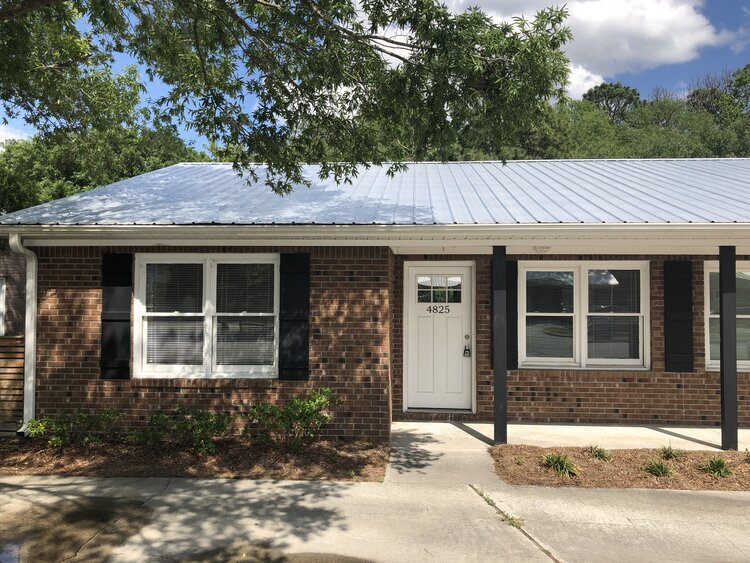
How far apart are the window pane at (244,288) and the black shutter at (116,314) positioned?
1.12 m

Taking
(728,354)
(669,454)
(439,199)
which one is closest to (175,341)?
(439,199)

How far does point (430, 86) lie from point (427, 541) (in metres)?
4.22

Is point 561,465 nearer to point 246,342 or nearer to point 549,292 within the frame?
point 549,292

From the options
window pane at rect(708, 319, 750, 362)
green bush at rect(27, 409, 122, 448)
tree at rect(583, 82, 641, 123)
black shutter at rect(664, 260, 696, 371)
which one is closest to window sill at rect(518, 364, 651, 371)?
black shutter at rect(664, 260, 696, 371)

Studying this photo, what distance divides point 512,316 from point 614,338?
1606 millimetres

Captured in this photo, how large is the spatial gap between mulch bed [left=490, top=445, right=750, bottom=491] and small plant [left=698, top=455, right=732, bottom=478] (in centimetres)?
5

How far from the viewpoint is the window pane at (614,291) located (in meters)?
8.14

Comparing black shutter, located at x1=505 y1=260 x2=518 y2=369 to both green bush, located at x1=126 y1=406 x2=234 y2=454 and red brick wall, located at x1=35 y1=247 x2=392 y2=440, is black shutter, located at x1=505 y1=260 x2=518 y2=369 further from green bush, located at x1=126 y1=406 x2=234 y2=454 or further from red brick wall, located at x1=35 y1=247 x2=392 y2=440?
green bush, located at x1=126 y1=406 x2=234 y2=454

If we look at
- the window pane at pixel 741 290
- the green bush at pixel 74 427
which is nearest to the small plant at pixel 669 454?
the window pane at pixel 741 290

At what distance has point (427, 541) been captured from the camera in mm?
4328

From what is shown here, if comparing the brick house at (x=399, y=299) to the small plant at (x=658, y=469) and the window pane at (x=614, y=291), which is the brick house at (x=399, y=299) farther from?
the small plant at (x=658, y=469)

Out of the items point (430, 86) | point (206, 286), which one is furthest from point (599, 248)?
point (206, 286)

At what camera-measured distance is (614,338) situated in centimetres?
816

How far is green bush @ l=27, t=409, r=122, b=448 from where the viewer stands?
6418 millimetres
